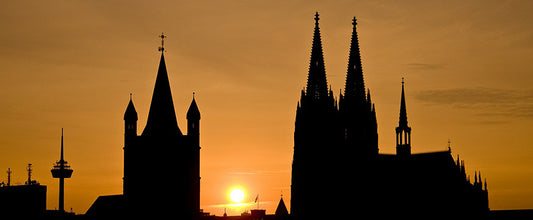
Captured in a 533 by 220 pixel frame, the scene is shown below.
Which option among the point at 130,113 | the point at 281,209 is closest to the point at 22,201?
the point at 130,113

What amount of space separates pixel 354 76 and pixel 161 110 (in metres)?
25.9

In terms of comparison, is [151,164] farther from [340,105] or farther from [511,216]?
[511,216]

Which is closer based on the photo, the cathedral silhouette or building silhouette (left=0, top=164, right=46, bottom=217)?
the cathedral silhouette

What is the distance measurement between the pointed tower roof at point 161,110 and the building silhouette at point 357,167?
17.2 m

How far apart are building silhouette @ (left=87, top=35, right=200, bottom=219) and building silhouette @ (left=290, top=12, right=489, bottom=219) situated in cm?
1370

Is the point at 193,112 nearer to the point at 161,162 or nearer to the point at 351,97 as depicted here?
the point at 161,162

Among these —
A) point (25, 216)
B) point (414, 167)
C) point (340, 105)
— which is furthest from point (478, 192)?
point (25, 216)

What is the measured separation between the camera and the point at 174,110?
4781 inches

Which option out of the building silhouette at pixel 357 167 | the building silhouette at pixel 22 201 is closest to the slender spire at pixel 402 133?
the building silhouette at pixel 357 167

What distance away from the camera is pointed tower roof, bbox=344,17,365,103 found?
11025 cm

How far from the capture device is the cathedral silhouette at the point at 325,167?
11169 cm

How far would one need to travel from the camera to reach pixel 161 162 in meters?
117

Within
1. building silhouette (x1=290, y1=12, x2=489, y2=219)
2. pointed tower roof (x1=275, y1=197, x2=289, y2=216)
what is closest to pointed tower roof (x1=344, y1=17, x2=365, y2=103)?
building silhouette (x1=290, y1=12, x2=489, y2=219)

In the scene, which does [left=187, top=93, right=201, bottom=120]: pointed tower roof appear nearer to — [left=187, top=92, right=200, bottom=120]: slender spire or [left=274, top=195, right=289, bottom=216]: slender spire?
[left=187, top=92, right=200, bottom=120]: slender spire
